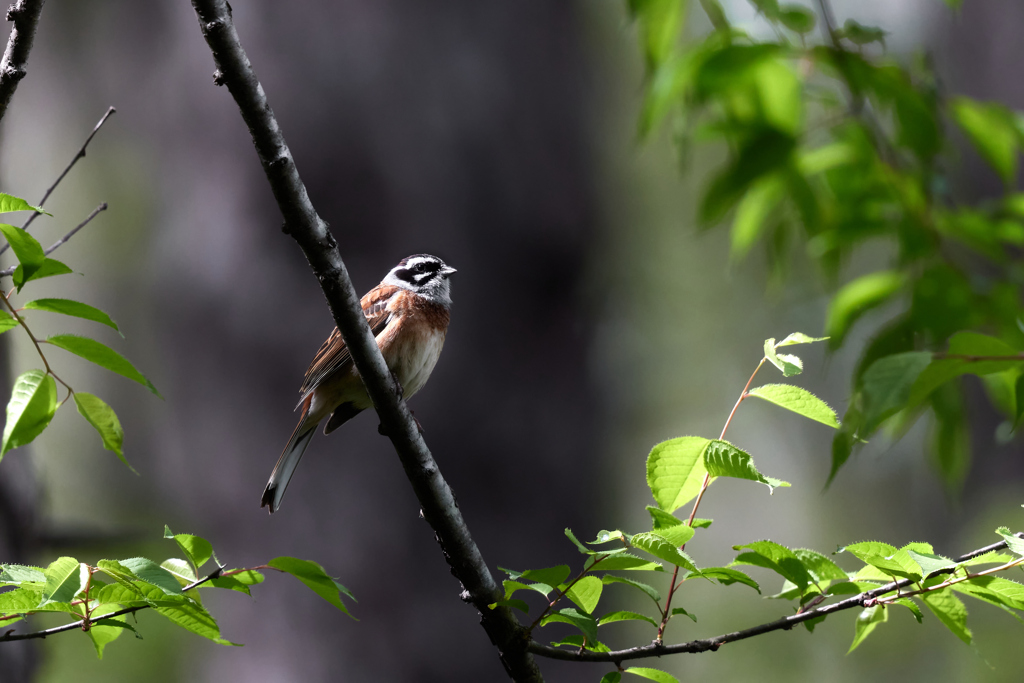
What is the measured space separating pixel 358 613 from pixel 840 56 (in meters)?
2.97

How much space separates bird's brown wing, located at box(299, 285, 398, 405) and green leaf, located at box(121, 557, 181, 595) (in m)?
1.82

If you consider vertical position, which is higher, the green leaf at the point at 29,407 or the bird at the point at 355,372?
the green leaf at the point at 29,407

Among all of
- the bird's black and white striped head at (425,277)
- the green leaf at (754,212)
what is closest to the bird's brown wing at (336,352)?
the bird's black and white striped head at (425,277)

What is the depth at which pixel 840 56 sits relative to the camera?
7.23ft

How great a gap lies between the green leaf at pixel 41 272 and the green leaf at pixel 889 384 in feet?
4.45

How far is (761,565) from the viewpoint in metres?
1.34

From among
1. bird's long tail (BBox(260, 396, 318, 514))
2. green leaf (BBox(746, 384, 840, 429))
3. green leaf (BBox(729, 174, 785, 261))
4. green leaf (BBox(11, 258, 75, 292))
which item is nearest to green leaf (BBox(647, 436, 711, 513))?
green leaf (BBox(746, 384, 840, 429))

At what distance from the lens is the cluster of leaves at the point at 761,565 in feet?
4.17

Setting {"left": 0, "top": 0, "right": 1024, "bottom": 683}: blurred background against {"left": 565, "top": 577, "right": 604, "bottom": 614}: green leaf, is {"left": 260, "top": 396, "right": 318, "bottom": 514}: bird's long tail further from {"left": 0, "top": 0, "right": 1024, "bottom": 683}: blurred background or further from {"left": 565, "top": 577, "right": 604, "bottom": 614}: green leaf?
{"left": 565, "top": 577, "right": 604, "bottom": 614}: green leaf

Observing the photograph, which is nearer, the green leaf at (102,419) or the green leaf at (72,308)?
the green leaf at (72,308)

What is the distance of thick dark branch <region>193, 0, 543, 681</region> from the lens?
1345mm

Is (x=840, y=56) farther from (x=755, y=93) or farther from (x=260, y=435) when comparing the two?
(x=260, y=435)

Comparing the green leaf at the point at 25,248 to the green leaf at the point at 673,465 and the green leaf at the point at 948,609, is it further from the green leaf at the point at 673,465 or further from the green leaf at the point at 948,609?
the green leaf at the point at 948,609

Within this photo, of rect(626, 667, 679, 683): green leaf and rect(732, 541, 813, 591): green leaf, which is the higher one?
rect(732, 541, 813, 591): green leaf
